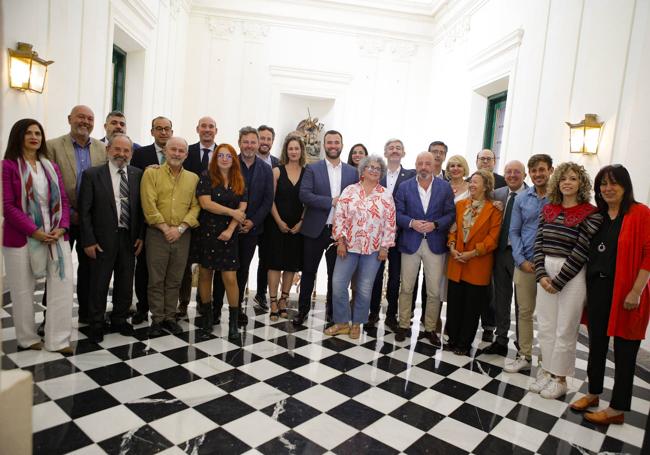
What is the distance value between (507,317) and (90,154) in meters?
3.93

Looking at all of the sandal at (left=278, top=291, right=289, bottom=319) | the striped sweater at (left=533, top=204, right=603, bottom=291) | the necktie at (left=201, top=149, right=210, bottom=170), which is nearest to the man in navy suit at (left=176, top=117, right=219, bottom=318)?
the necktie at (left=201, top=149, right=210, bottom=170)

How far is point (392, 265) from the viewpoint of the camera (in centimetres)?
451

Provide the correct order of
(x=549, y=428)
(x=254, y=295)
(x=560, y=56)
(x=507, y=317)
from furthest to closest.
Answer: (x=560, y=56) < (x=254, y=295) < (x=507, y=317) < (x=549, y=428)

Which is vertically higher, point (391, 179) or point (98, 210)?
point (391, 179)

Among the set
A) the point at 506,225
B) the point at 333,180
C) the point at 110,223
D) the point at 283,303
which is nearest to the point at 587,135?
the point at 506,225

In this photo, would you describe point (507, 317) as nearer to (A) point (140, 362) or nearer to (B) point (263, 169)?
(B) point (263, 169)

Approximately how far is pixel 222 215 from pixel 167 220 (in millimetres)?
450

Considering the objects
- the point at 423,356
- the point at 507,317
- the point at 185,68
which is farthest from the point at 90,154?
→ the point at 185,68

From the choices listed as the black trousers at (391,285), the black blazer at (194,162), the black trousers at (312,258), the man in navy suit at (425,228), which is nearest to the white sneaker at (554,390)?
the man in navy suit at (425,228)

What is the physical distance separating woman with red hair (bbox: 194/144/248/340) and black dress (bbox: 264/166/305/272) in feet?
1.74

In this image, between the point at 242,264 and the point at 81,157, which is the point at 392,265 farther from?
the point at 81,157

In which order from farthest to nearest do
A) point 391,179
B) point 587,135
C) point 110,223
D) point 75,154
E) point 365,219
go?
point 587,135, point 391,179, point 365,219, point 75,154, point 110,223

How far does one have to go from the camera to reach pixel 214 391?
3.06 meters

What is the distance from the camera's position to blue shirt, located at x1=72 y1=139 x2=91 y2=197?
379cm
